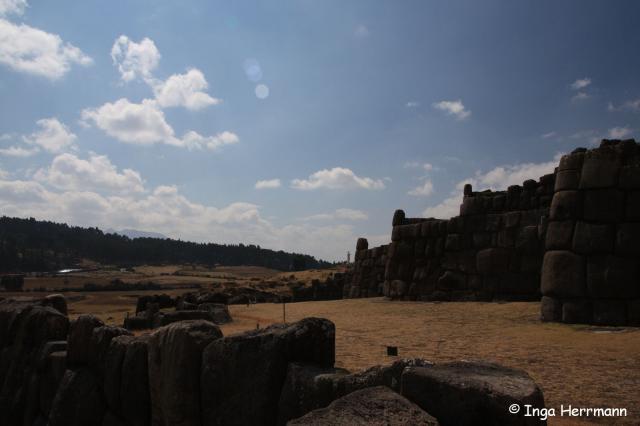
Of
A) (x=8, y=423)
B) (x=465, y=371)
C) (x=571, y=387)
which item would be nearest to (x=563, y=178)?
(x=571, y=387)

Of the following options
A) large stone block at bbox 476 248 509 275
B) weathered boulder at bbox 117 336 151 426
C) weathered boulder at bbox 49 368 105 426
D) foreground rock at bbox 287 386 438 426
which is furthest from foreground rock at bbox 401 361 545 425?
large stone block at bbox 476 248 509 275

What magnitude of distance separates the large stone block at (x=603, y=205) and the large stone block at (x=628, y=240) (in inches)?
9.1

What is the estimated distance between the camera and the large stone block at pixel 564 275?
28.9ft

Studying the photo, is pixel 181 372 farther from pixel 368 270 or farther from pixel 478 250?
pixel 368 270

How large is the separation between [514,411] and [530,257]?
10.9m

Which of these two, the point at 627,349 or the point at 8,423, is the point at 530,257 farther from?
the point at 8,423

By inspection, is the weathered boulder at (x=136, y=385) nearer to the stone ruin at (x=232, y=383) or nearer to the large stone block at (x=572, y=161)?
the stone ruin at (x=232, y=383)

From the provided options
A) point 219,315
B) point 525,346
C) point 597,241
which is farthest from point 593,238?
point 219,315

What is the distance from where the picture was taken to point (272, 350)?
4.05m

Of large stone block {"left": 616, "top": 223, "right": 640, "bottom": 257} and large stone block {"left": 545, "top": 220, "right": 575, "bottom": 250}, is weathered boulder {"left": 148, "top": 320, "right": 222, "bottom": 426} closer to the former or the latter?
large stone block {"left": 545, "top": 220, "right": 575, "bottom": 250}

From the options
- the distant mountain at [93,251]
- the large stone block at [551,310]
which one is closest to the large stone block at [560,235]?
the large stone block at [551,310]

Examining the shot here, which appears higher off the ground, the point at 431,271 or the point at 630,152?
the point at 630,152

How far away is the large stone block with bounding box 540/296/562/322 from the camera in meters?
8.91

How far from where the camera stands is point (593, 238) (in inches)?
349
